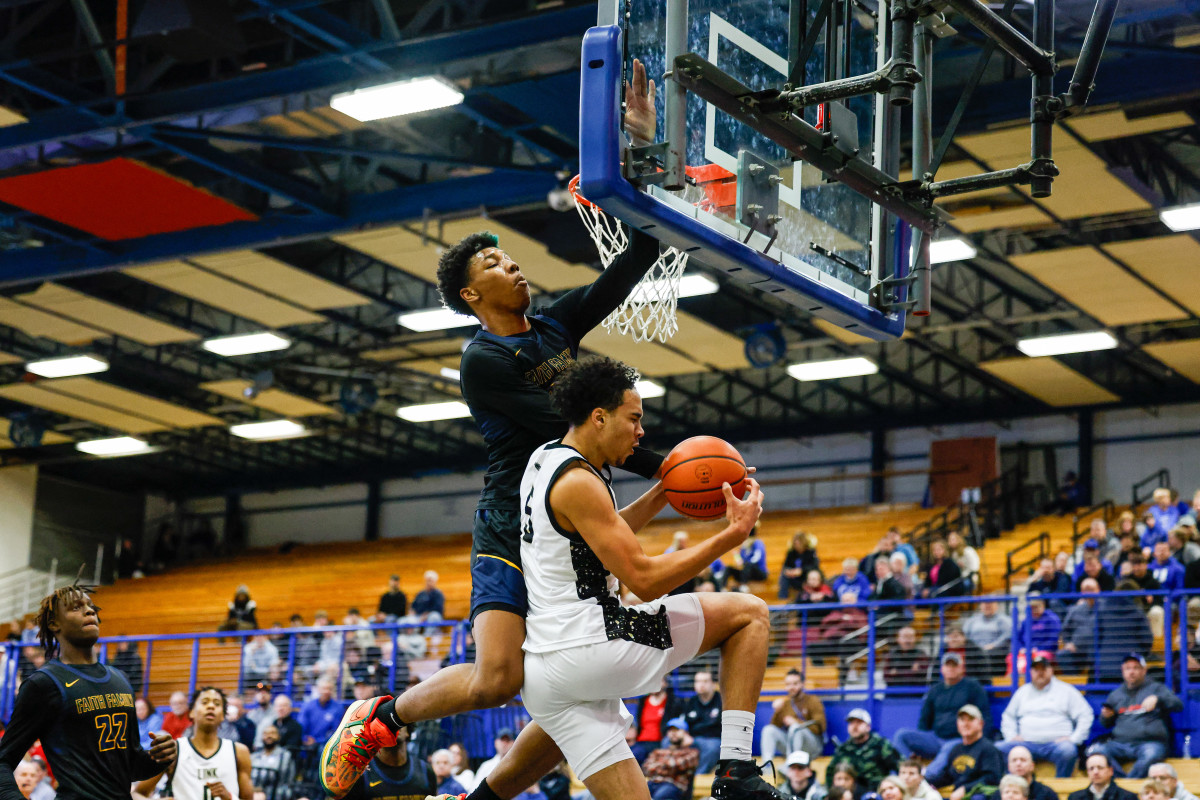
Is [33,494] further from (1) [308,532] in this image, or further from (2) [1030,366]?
(2) [1030,366]

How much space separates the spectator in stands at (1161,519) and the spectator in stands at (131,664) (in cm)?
1441

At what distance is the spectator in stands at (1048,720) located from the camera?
541 inches

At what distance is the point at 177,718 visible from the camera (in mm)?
18000

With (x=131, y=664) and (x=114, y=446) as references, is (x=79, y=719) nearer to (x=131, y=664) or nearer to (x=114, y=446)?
(x=131, y=664)

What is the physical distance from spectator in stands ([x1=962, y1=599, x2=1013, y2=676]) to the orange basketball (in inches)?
452

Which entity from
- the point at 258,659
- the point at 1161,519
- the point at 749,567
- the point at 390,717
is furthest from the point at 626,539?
the point at 258,659

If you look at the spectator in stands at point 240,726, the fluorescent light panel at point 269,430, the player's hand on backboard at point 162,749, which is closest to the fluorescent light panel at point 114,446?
the fluorescent light panel at point 269,430

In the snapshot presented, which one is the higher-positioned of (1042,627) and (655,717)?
(1042,627)

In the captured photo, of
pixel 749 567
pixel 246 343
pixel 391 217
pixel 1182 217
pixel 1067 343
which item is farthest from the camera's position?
pixel 1067 343

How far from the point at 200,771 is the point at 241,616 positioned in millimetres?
14206

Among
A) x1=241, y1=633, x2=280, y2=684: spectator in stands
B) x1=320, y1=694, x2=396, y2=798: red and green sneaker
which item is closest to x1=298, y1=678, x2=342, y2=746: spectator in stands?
x1=241, y1=633, x2=280, y2=684: spectator in stands

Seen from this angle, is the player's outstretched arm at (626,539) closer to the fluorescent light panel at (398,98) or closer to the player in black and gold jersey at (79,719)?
the player in black and gold jersey at (79,719)

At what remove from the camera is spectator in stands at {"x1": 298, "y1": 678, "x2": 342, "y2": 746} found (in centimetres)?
1769

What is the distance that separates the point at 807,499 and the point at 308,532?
547 inches
